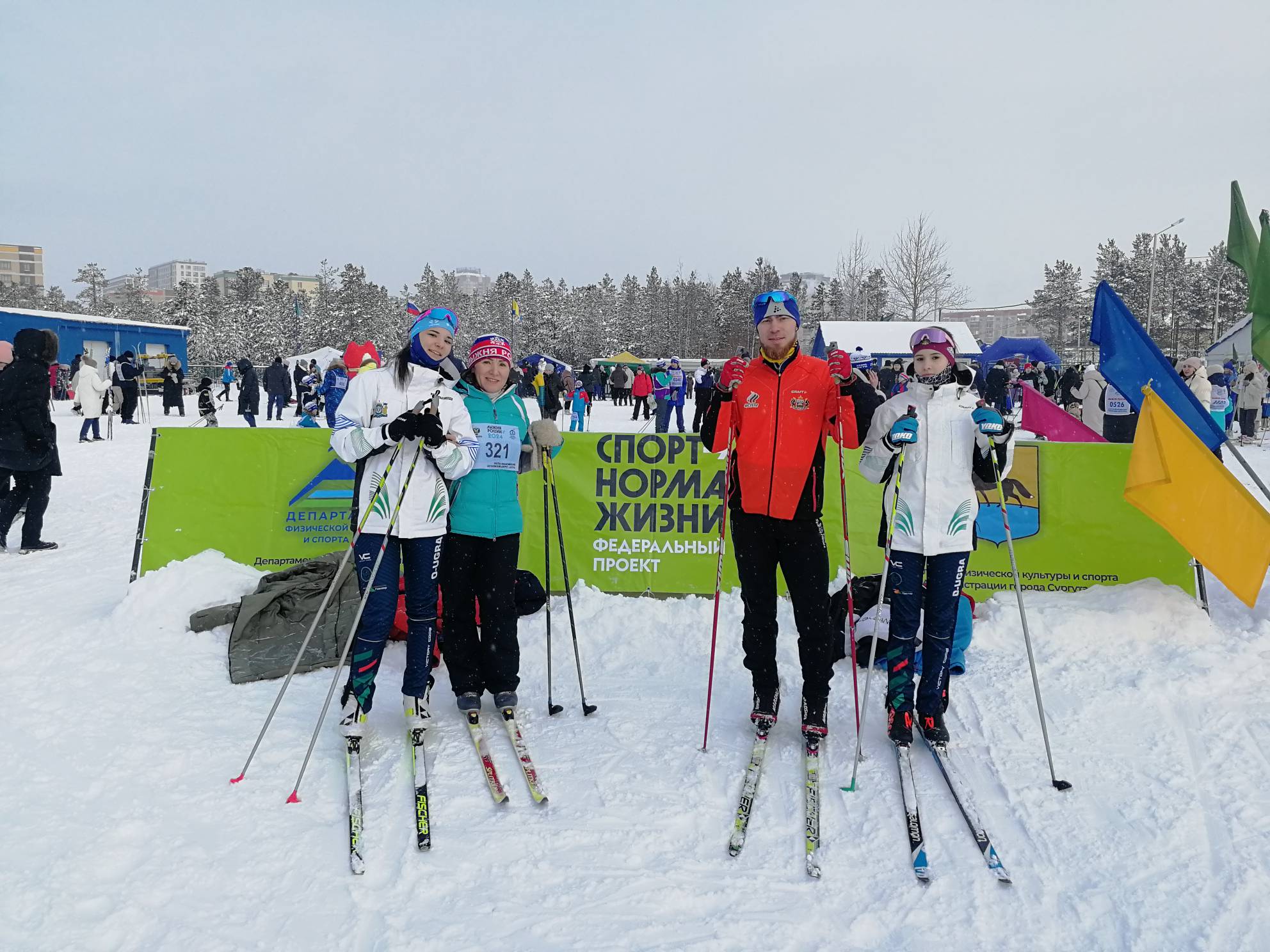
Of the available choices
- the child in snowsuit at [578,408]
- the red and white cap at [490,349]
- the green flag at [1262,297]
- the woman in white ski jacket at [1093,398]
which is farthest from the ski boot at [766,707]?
the child in snowsuit at [578,408]

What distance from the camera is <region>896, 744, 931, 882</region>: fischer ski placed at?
2.94 metres

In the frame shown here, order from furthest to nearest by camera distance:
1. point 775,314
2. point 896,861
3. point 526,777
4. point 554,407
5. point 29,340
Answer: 1. point 554,407
2. point 29,340
3. point 775,314
4. point 526,777
5. point 896,861

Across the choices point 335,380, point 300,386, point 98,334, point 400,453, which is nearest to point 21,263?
point 98,334

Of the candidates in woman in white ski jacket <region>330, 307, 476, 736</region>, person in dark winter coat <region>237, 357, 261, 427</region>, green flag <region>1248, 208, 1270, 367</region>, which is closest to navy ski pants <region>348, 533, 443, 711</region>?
woman in white ski jacket <region>330, 307, 476, 736</region>

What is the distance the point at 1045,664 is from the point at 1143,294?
7875cm

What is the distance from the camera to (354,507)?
4.07m

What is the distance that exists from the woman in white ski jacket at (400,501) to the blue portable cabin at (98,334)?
29291mm

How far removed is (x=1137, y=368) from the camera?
515 centimetres

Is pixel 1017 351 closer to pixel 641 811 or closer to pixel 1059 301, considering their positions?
pixel 641 811

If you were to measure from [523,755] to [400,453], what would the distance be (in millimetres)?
1618

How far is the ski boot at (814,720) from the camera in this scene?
12.7ft

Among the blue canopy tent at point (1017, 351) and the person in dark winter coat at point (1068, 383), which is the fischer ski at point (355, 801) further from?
the blue canopy tent at point (1017, 351)

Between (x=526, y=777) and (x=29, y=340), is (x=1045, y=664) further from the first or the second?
(x=29, y=340)

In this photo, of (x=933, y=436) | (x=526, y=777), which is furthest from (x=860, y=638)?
(x=526, y=777)
